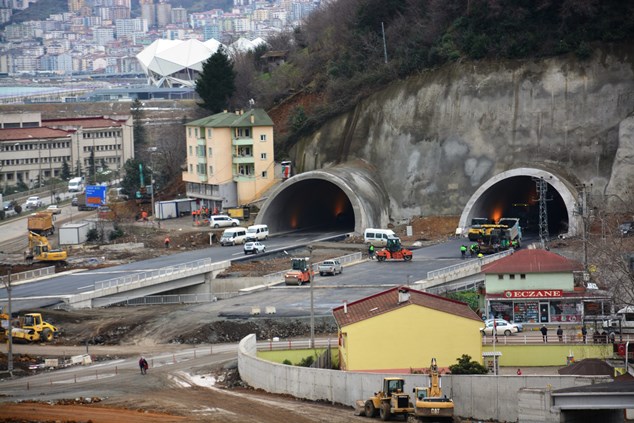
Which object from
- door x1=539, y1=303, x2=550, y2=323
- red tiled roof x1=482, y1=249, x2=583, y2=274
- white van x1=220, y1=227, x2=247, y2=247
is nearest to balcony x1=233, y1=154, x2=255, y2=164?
white van x1=220, y1=227, x2=247, y2=247

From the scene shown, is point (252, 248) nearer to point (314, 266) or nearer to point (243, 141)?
point (314, 266)

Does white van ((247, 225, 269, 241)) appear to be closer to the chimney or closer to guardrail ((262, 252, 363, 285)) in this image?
guardrail ((262, 252, 363, 285))

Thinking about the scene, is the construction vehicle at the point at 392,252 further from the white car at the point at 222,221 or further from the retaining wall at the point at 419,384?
the retaining wall at the point at 419,384

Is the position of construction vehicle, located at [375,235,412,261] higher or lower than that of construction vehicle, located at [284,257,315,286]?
higher

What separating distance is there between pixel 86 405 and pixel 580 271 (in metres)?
21.3

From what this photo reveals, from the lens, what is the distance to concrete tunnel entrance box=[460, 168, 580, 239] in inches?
2721

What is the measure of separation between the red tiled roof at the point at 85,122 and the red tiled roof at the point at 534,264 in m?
93.3

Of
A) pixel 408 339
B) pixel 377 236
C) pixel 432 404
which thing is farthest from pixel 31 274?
pixel 432 404

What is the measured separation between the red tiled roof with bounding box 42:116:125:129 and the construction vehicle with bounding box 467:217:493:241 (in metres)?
77.6

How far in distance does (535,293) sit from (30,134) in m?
85.9

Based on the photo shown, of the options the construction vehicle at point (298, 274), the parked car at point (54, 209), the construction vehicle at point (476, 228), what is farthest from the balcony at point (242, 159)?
the construction vehicle at point (298, 274)

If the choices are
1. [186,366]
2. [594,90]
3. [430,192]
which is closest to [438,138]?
[430,192]

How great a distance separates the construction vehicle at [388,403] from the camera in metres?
36.6

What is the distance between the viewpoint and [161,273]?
6112cm
